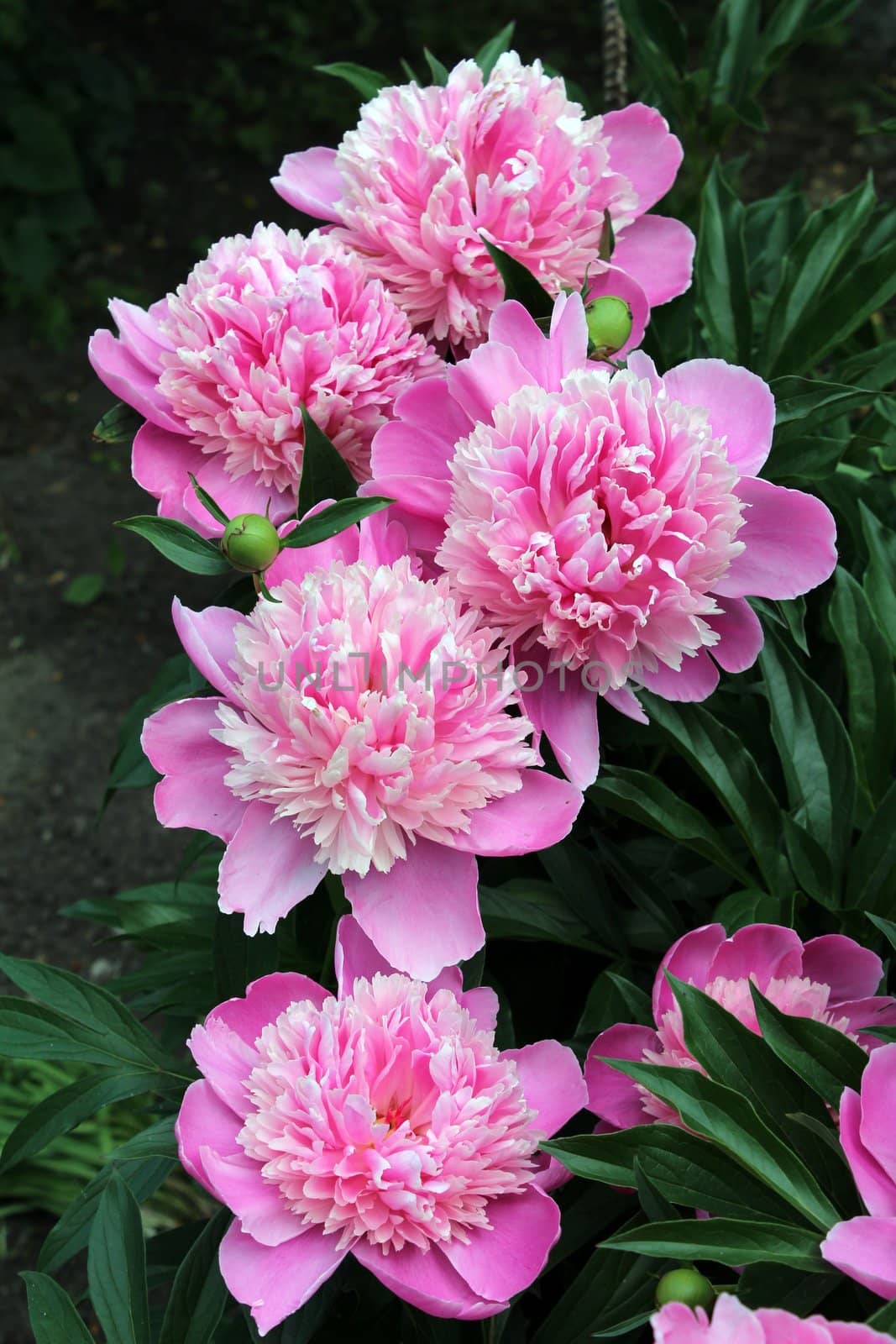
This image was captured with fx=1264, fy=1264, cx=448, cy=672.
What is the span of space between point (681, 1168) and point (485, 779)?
0.18 meters

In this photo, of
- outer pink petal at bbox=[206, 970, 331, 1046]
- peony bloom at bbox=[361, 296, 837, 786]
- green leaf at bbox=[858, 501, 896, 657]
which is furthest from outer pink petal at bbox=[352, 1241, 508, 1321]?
green leaf at bbox=[858, 501, 896, 657]

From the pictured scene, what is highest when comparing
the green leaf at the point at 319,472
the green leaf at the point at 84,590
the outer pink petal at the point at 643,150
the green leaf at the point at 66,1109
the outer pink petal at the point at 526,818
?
the outer pink petal at the point at 643,150

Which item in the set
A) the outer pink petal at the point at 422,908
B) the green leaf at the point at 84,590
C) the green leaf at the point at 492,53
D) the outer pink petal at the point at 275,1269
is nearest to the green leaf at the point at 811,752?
the outer pink petal at the point at 422,908

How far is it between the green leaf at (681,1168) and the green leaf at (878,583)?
1.05 ft

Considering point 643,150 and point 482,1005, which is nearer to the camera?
point 482,1005

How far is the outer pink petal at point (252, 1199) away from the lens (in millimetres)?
492

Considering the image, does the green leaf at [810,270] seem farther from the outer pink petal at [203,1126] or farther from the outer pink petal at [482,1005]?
the outer pink petal at [203,1126]

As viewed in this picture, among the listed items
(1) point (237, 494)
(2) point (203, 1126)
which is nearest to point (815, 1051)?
(2) point (203, 1126)

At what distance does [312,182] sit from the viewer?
0.72 meters

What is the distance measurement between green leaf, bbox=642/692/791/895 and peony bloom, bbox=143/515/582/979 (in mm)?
114

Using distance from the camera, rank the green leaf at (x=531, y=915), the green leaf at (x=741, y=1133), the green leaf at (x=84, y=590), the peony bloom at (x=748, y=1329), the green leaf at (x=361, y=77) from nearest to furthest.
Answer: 1. the peony bloom at (x=748, y=1329)
2. the green leaf at (x=741, y=1133)
3. the green leaf at (x=531, y=915)
4. the green leaf at (x=361, y=77)
5. the green leaf at (x=84, y=590)

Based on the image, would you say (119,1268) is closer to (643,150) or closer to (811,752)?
(811,752)

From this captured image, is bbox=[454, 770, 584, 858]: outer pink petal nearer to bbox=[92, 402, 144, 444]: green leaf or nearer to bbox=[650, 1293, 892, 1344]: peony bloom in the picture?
bbox=[650, 1293, 892, 1344]: peony bloom

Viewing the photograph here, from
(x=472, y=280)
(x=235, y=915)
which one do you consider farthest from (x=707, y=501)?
(x=235, y=915)
